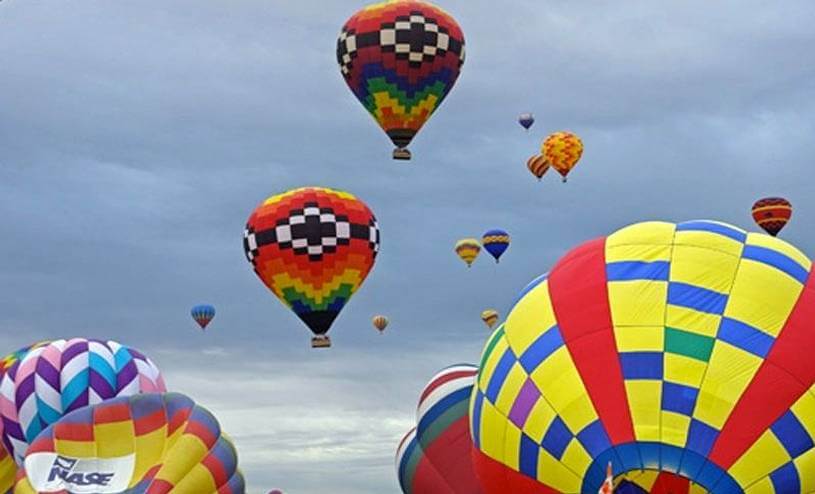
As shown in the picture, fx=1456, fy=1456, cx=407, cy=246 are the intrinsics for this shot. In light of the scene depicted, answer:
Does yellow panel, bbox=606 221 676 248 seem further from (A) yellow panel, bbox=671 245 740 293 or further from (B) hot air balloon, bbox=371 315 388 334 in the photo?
(B) hot air balloon, bbox=371 315 388 334

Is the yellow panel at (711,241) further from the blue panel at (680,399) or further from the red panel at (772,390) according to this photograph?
the blue panel at (680,399)

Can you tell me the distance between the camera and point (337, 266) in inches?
1086

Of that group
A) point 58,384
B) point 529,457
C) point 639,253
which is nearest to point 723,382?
point 639,253

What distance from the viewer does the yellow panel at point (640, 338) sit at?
12703 millimetres

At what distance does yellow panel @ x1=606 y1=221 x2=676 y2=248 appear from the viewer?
44.9 feet

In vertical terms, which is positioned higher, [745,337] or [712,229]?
[712,229]

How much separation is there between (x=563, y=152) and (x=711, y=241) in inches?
851

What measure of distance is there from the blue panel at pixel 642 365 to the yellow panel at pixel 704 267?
0.85m

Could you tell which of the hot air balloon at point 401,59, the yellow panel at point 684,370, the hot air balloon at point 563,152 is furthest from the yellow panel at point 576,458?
the hot air balloon at point 563,152

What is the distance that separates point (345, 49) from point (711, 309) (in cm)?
1686

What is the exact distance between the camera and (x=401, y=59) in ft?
91.1

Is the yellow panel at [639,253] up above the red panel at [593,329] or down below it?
above

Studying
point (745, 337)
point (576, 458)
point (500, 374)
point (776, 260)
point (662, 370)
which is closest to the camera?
point (662, 370)

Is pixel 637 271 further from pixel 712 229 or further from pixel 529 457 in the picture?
pixel 529 457
